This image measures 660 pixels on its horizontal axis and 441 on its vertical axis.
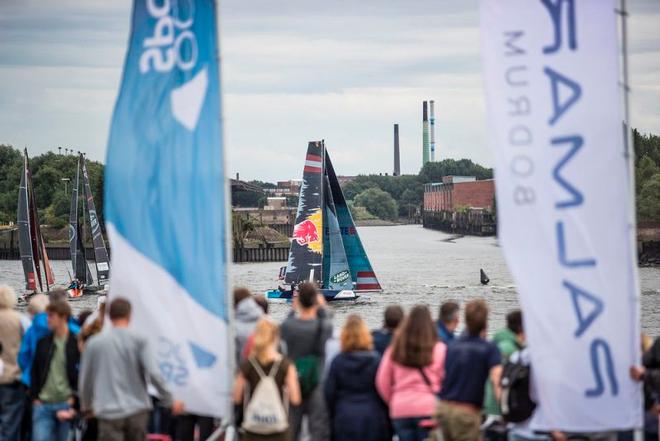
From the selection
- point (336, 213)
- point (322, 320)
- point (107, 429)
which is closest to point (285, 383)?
point (322, 320)

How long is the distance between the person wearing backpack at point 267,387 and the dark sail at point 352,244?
5124 cm

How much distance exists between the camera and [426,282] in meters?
89.9

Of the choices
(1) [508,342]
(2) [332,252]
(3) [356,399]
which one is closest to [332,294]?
(2) [332,252]

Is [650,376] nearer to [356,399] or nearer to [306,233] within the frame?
[356,399]

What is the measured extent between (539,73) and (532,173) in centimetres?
74

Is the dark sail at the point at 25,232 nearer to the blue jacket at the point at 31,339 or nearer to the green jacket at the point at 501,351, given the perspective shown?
the blue jacket at the point at 31,339


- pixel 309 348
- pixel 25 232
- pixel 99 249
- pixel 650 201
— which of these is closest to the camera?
pixel 309 348

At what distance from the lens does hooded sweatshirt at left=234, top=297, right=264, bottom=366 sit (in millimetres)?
11055

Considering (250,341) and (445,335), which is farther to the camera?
(445,335)

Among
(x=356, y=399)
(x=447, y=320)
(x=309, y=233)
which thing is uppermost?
(x=309, y=233)

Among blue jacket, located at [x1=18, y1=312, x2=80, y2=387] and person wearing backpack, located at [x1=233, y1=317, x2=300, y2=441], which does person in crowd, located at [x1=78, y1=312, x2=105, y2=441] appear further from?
person wearing backpack, located at [x1=233, y1=317, x2=300, y2=441]

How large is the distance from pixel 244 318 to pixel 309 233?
4979 centimetres

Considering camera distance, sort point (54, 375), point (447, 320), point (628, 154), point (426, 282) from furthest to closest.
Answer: point (426, 282)
point (54, 375)
point (447, 320)
point (628, 154)

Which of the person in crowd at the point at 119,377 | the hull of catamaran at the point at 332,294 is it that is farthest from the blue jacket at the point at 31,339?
the hull of catamaran at the point at 332,294
